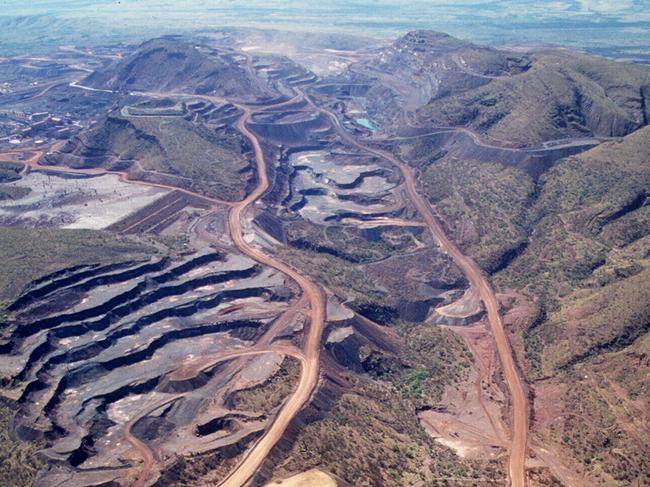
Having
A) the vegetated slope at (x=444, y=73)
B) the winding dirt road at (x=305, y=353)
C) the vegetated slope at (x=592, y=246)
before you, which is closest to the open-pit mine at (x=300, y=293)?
the winding dirt road at (x=305, y=353)

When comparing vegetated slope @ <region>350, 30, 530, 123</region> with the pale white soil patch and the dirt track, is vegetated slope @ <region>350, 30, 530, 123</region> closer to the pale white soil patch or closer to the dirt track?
the dirt track

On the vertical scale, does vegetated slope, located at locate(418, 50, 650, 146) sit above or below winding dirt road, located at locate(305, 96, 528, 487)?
above

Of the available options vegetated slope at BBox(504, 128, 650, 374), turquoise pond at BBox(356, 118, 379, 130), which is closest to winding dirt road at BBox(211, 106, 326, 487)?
vegetated slope at BBox(504, 128, 650, 374)

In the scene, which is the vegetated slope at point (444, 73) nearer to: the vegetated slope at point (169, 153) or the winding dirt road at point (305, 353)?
the vegetated slope at point (169, 153)

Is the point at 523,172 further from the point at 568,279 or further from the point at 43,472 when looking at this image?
the point at 43,472

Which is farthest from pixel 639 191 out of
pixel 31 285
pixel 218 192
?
pixel 31 285
